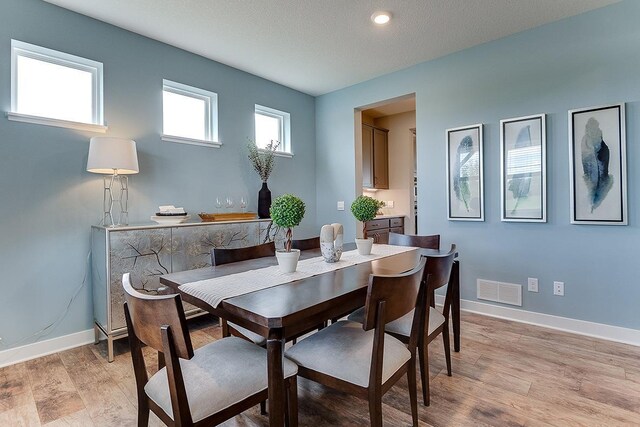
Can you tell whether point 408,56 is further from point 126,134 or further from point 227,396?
point 227,396

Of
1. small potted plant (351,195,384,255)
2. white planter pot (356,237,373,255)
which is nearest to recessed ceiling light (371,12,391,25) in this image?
small potted plant (351,195,384,255)

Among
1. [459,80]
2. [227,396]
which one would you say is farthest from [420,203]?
[227,396]

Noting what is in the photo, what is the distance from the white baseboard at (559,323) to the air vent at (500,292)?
0.07m

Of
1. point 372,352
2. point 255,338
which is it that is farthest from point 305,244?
point 372,352

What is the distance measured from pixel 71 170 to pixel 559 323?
422cm

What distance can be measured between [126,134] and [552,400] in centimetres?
358

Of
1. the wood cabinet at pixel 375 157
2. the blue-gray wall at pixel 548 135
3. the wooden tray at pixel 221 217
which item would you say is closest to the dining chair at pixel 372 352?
the wooden tray at pixel 221 217

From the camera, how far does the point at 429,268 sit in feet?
5.41

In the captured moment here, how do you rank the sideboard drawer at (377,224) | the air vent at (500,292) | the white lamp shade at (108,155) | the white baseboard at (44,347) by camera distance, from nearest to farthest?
1. the white baseboard at (44,347)
2. the white lamp shade at (108,155)
3. the air vent at (500,292)
4. the sideboard drawer at (377,224)

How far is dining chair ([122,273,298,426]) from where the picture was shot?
3.20 feet

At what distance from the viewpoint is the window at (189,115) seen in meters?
3.12

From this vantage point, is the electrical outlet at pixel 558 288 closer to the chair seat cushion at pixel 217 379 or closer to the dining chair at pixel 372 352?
the dining chair at pixel 372 352

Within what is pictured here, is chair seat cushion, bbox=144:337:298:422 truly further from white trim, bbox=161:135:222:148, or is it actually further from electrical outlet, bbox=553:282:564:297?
electrical outlet, bbox=553:282:564:297

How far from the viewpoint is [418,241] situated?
2.61 m
